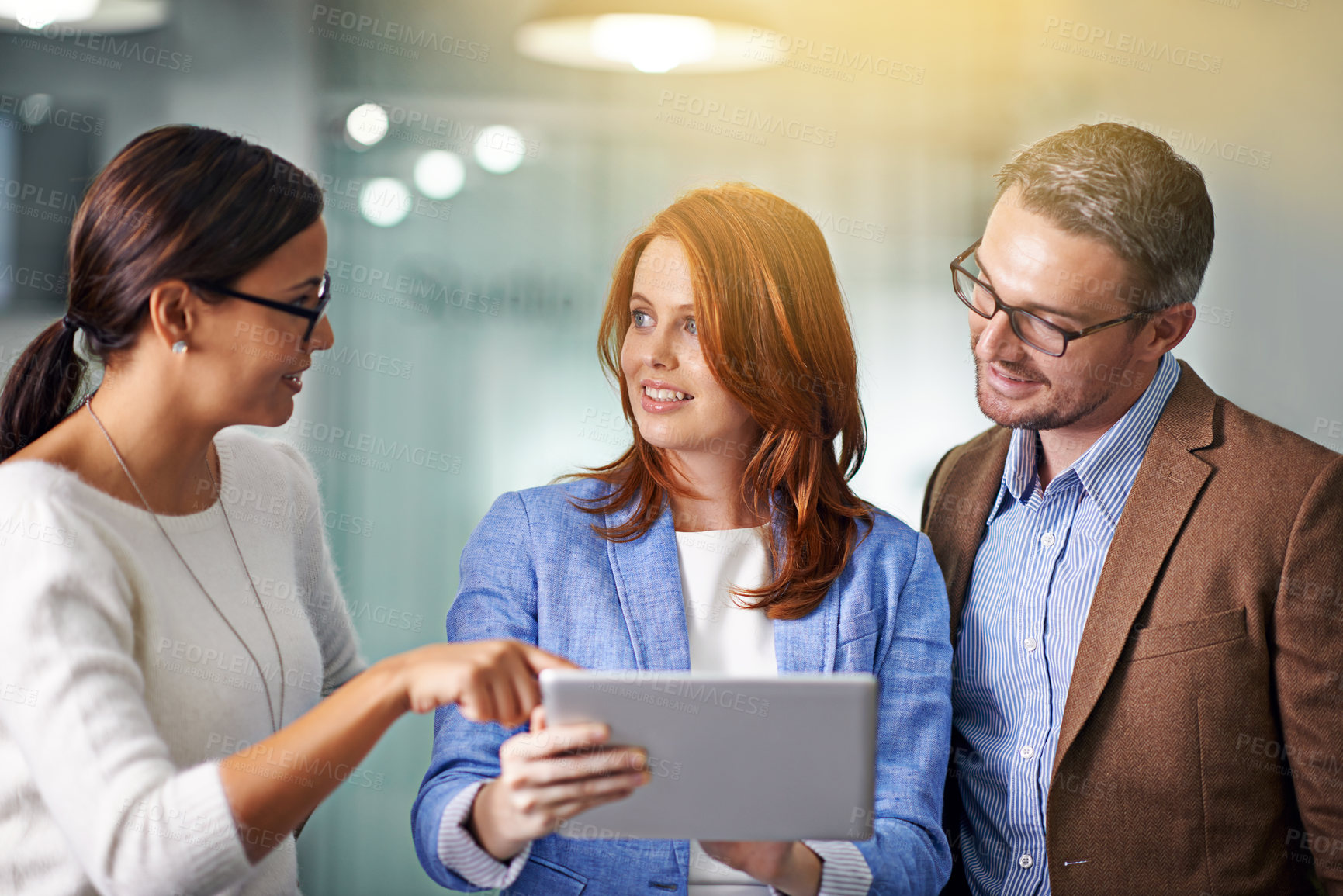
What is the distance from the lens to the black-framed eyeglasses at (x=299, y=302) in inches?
59.3

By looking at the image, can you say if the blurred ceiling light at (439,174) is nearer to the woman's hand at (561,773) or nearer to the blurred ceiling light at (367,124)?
the blurred ceiling light at (367,124)

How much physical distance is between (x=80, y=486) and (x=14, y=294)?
202 centimetres

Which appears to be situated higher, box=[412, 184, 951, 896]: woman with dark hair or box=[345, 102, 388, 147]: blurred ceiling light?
box=[345, 102, 388, 147]: blurred ceiling light

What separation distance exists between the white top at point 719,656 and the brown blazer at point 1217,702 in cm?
47

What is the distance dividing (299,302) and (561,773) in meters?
0.83

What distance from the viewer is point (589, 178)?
3393mm

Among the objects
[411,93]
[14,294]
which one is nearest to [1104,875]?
[411,93]

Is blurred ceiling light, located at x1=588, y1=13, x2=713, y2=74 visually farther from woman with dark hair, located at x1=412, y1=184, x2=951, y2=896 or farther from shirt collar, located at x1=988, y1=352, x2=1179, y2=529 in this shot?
shirt collar, located at x1=988, y1=352, x2=1179, y2=529

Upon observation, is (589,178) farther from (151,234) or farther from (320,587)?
(151,234)

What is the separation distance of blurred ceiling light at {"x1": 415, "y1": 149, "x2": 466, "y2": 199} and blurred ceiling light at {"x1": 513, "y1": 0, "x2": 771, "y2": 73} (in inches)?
16.3

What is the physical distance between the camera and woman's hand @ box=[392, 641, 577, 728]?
1337 mm

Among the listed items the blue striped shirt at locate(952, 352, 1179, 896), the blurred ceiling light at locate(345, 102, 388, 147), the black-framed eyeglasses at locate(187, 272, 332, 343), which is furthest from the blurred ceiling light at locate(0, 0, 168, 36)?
the blue striped shirt at locate(952, 352, 1179, 896)

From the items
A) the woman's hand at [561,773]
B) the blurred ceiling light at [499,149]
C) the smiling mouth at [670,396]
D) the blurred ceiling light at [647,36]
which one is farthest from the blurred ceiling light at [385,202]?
the woman's hand at [561,773]

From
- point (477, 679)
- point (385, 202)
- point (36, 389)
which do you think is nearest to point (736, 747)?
point (477, 679)
